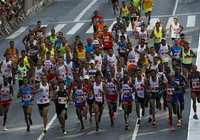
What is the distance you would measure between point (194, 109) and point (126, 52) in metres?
6.15

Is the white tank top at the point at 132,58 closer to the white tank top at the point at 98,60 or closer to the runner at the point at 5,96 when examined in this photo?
the white tank top at the point at 98,60

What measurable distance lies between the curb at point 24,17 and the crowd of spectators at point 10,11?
7.9 inches

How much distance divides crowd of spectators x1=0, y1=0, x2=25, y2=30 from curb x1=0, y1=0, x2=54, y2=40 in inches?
7.9

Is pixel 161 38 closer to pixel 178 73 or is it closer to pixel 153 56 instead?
pixel 153 56

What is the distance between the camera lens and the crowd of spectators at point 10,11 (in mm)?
43188

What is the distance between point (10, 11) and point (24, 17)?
3.56 metres

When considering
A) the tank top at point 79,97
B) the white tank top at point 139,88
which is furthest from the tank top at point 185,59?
the tank top at point 79,97

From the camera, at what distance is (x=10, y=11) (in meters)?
44.0

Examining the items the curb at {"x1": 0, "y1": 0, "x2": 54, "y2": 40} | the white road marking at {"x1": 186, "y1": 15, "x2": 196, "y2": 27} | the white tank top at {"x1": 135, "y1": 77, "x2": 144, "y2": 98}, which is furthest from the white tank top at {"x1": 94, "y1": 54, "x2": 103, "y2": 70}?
the curb at {"x1": 0, "y1": 0, "x2": 54, "y2": 40}

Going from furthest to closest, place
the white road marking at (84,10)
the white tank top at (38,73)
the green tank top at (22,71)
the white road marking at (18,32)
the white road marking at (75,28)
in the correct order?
the white road marking at (84,10)
the white road marking at (18,32)
the white road marking at (75,28)
the green tank top at (22,71)
the white tank top at (38,73)

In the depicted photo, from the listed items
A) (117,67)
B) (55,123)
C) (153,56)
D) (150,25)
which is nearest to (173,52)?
(153,56)

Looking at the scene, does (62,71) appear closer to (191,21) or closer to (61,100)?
(61,100)

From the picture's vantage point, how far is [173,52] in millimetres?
29234

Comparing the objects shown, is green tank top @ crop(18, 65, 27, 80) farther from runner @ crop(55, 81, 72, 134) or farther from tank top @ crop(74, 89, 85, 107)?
runner @ crop(55, 81, 72, 134)
